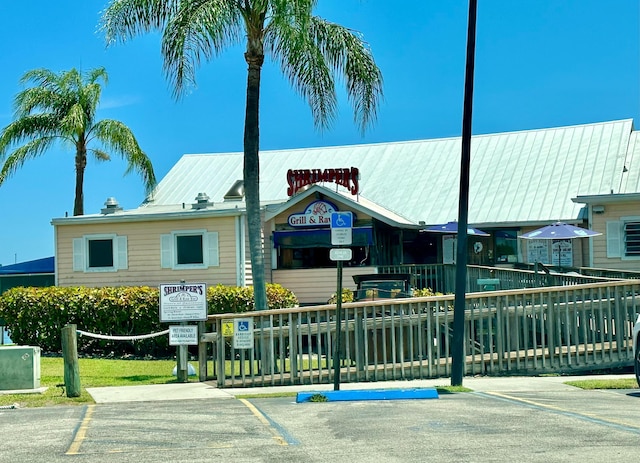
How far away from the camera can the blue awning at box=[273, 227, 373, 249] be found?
2870cm

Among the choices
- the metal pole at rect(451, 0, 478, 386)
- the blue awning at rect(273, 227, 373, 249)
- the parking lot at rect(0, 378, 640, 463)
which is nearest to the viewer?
the parking lot at rect(0, 378, 640, 463)

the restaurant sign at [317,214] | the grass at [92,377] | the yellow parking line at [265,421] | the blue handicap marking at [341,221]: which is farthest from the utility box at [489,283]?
the yellow parking line at [265,421]

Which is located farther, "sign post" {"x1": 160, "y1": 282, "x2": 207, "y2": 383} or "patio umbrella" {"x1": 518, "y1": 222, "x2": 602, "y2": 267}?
"patio umbrella" {"x1": 518, "y1": 222, "x2": 602, "y2": 267}

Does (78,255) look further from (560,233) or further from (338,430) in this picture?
(338,430)

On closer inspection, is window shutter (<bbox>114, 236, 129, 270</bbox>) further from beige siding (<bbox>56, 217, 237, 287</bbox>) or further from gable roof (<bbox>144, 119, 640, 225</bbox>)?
gable roof (<bbox>144, 119, 640, 225</bbox>)

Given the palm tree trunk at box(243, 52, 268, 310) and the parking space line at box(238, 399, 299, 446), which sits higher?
the palm tree trunk at box(243, 52, 268, 310)

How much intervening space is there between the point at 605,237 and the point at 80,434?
20.8 m

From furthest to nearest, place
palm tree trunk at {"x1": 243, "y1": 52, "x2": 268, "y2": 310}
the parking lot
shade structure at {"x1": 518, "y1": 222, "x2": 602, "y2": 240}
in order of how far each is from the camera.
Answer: shade structure at {"x1": 518, "y1": 222, "x2": 602, "y2": 240} → palm tree trunk at {"x1": 243, "y1": 52, "x2": 268, "y2": 310} → the parking lot

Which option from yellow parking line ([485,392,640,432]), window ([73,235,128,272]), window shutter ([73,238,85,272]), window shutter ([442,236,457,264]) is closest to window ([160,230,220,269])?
window ([73,235,128,272])

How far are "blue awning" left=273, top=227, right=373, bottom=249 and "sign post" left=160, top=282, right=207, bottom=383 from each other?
1225 centimetres

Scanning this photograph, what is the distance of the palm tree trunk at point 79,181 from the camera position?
33344 mm

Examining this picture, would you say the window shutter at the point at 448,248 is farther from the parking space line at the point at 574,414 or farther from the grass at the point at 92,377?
the parking space line at the point at 574,414

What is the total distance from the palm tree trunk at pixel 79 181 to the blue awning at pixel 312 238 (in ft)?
26.4

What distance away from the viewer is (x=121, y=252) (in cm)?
2941
